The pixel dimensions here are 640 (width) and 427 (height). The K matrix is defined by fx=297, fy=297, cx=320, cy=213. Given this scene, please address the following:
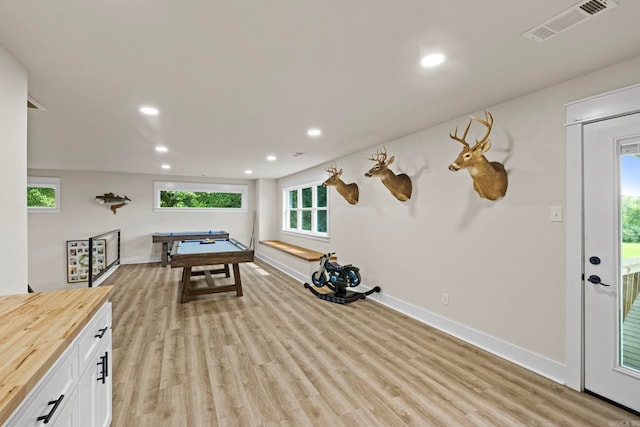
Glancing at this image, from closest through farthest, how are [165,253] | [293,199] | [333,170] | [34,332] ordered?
[34,332], [333,170], [165,253], [293,199]

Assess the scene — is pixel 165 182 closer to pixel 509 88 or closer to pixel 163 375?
pixel 163 375

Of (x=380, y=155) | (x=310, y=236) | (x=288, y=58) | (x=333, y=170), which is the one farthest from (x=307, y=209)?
(x=288, y=58)

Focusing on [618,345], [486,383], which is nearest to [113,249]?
[486,383]

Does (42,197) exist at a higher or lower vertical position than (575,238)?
higher

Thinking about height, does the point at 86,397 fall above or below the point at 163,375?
above

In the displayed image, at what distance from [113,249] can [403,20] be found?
8037 millimetres

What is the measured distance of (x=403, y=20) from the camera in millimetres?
1573

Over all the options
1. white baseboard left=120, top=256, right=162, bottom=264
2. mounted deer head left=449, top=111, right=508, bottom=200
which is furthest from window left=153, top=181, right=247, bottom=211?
mounted deer head left=449, top=111, right=508, bottom=200

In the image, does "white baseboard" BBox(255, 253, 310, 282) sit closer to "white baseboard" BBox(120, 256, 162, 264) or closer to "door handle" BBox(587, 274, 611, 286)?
"white baseboard" BBox(120, 256, 162, 264)

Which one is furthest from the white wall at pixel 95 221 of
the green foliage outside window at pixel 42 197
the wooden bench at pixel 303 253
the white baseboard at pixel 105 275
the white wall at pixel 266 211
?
the wooden bench at pixel 303 253

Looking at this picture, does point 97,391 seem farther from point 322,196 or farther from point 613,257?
point 322,196

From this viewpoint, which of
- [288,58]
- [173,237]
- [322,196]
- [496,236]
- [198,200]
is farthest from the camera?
[198,200]

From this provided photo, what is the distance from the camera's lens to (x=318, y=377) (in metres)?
2.41

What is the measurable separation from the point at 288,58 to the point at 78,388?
2071mm
